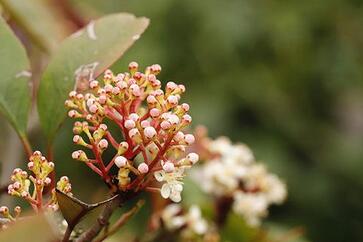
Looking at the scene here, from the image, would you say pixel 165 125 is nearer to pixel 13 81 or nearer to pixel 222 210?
pixel 13 81

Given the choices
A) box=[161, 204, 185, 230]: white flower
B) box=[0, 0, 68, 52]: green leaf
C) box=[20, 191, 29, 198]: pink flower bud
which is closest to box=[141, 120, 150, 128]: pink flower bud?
box=[20, 191, 29, 198]: pink flower bud

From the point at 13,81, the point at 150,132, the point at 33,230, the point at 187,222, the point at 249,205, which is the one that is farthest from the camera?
the point at 249,205

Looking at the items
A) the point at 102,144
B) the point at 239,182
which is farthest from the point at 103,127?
the point at 239,182

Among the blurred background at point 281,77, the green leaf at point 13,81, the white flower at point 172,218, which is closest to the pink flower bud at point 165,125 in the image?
the green leaf at point 13,81

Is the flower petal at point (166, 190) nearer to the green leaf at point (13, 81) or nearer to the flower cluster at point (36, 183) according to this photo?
the flower cluster at point (36, 183)

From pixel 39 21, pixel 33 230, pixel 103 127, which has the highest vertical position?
pixel 39 21

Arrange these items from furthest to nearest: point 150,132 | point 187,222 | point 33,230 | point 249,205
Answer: point 249,205 < point 187,222 < point 150,132 < point 33,230

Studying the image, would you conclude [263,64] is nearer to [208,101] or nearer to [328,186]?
[208,101]
